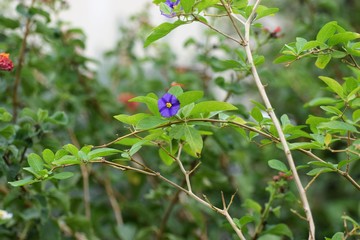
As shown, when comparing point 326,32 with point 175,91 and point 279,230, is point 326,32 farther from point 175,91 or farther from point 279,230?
point 279,230

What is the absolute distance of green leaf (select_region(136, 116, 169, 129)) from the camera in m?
1.01

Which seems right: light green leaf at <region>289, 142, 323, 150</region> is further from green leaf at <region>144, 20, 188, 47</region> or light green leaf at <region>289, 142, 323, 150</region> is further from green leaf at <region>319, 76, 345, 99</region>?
green leaf at <region>144, 20, 188, 47</region>

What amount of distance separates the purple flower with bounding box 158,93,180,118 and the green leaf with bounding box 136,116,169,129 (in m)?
0.02

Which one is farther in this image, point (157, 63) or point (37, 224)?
point (157, 63)

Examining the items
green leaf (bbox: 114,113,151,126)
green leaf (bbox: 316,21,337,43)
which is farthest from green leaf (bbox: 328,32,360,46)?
green leaf (bbox: 114,113,151,126)

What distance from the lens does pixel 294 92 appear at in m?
2.47

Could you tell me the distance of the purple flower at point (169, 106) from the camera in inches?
39.6

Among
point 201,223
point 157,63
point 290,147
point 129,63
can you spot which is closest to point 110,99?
point 157,63

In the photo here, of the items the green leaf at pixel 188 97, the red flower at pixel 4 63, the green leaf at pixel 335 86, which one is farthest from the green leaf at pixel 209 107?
the red flower at pixel 4 63

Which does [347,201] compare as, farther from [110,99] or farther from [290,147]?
[290,147]

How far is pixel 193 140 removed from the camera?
3.36 ft

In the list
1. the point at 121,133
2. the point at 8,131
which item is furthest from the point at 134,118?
the point at 121,133

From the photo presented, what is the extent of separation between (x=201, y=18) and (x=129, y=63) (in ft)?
5.01

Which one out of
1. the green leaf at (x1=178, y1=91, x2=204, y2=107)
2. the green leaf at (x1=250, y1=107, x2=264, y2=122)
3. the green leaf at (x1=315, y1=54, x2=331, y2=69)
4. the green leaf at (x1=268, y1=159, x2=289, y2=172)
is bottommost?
the green leaf at (x1=268, y1=159, x2=289, y2=172)
